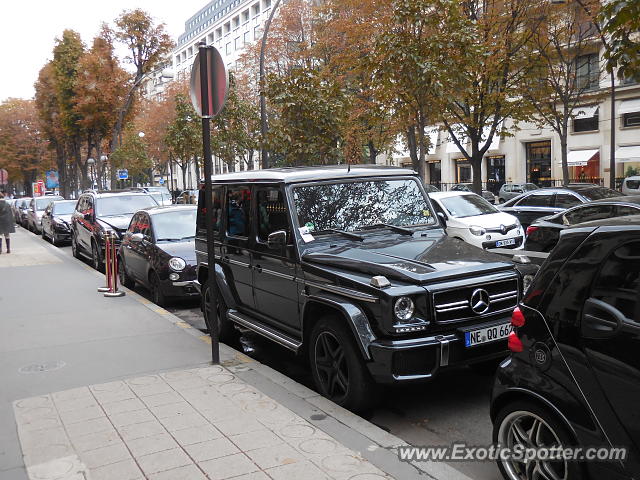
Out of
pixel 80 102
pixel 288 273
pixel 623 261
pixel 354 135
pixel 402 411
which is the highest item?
pixel 80 102

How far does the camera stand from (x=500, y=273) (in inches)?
192

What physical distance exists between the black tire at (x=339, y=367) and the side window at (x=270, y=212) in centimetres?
104

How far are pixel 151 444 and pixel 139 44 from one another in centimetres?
3430


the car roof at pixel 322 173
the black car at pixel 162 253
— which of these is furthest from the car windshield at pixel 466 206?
the car roof at pixel 322 173

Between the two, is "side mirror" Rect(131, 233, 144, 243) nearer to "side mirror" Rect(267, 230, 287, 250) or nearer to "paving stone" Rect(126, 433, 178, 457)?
"side mirror" Rect(267, 230, 287, 250)

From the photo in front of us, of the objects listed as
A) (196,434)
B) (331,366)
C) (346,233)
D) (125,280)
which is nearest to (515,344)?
(331,366)

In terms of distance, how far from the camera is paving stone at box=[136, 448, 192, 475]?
3822 mm

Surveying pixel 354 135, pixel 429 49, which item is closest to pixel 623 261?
pixel 429 49

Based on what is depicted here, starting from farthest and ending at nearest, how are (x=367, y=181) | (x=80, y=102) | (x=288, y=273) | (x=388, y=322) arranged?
(x=80, y=102) < (x=367, y=181) < (x=288, y=273) < (x=388, y=322)

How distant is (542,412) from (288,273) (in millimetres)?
2809

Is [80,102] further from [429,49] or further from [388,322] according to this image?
[388,322]

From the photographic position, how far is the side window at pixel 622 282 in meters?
2.95

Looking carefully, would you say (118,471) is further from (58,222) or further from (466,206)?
(58,222)

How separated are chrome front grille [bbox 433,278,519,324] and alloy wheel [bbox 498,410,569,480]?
112cm
